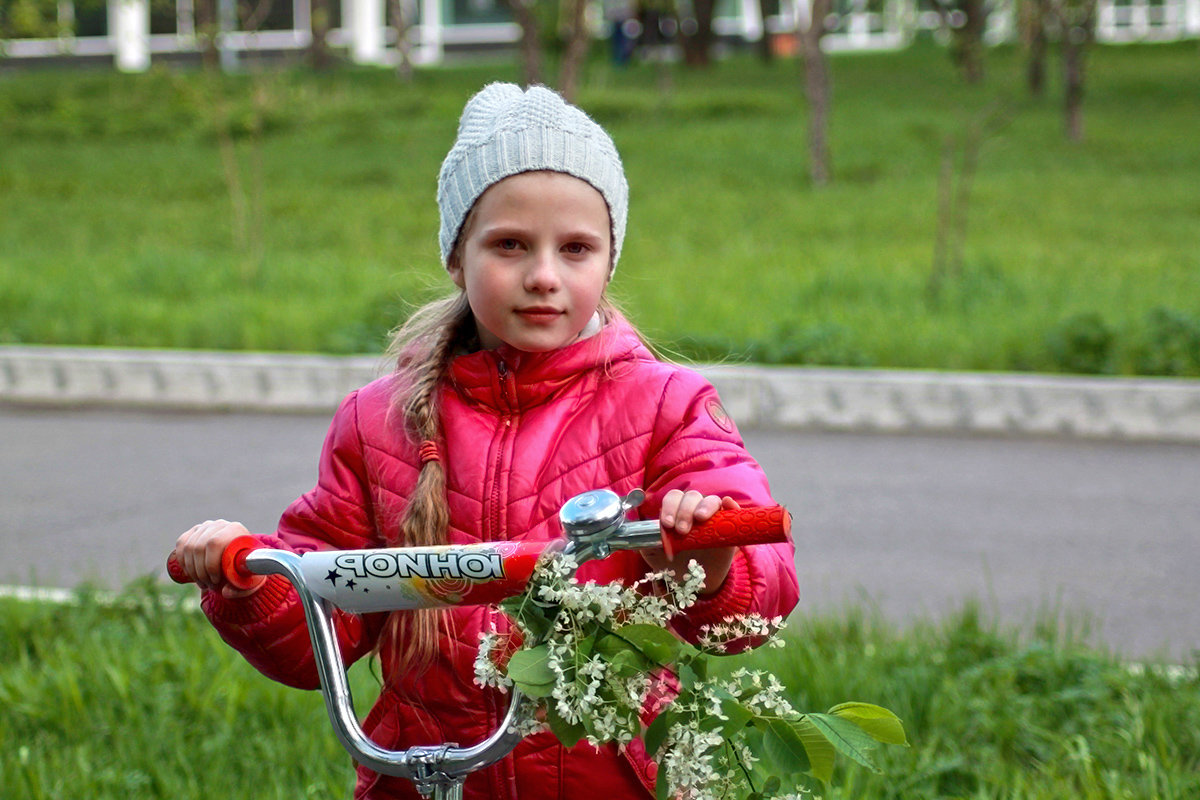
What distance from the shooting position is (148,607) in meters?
4.39

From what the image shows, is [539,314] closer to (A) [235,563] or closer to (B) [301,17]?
(A) [235,563]

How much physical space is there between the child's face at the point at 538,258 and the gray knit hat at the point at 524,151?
0.07 feet

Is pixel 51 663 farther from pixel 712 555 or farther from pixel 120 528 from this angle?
pixel 712 555

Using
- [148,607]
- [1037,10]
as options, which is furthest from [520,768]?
[1037,10]

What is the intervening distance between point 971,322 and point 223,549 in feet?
25.4

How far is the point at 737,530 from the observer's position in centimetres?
144

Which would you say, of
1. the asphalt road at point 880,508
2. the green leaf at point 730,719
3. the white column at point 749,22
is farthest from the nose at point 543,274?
the white column at point 749,22

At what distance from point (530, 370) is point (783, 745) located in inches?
27.0

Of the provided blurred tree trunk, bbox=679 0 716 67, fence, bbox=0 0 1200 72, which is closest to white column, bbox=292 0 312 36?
fence, bbox=0 0 1200 72

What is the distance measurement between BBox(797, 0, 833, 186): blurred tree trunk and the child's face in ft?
48.3

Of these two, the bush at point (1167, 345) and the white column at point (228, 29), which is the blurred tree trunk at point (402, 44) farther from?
the bush at point (1167, 345)

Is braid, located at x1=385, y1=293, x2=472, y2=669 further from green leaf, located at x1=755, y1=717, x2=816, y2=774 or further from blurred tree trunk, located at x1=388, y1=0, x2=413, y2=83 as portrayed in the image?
blurred tree trunk, located at x1=388, y1=0, x2=413, y2=83

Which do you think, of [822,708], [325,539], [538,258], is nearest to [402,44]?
[822,708]

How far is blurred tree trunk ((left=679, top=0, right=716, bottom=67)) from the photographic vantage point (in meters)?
34.8
